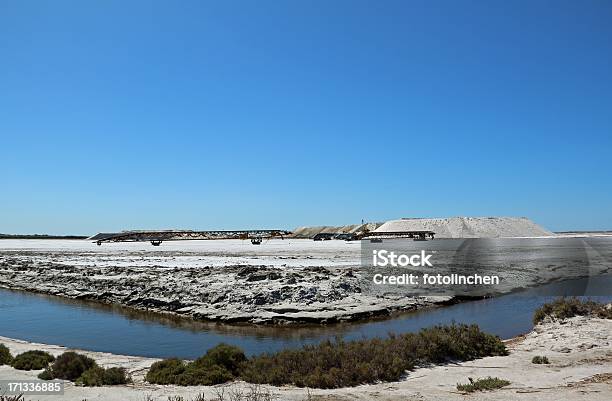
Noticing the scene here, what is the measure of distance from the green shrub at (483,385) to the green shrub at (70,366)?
339 inches

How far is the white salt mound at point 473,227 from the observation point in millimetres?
131788

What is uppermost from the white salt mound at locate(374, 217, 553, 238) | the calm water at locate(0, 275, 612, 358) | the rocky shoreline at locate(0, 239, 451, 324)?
the white salt mound at locate(374, 217, 553, 238)

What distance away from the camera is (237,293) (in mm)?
24062

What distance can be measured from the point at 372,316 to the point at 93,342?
37.1ft

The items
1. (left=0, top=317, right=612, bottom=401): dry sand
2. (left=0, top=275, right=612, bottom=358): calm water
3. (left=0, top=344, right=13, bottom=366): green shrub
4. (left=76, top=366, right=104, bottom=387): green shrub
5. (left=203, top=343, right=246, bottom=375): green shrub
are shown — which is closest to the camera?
(left=0, top=317, right=612, bottom=401): dry sand

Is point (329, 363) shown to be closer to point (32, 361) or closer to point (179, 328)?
point (32, 361)

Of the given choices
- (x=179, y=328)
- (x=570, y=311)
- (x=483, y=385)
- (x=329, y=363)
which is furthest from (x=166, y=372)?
(x=570, y=311)

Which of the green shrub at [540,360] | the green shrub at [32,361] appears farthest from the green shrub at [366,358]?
the green shrub at [32,361]

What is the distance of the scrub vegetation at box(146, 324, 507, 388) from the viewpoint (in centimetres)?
1059

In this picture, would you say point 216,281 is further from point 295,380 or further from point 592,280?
point 592,280

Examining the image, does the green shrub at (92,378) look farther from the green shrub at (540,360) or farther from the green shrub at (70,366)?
the green shrub at (540,360)

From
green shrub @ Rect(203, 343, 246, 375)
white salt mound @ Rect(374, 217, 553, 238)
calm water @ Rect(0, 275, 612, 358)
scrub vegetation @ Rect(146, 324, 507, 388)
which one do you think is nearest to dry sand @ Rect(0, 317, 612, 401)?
scrub vegetation @ Rect(146, 324, 507, 388)

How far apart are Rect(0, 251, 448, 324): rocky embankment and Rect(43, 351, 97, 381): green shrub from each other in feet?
30.1

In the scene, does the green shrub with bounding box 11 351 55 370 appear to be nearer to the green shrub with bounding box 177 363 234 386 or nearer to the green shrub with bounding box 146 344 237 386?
the green shrub with bounding box 146 344 237 386
